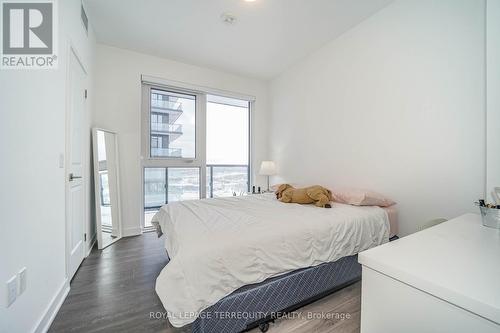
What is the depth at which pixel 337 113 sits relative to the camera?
9.86ft

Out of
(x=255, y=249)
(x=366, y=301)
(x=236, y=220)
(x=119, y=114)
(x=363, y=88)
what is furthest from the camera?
(x=119, y=114)

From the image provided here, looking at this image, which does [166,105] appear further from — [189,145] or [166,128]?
[189,145]

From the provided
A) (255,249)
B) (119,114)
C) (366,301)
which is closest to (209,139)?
(119,114)

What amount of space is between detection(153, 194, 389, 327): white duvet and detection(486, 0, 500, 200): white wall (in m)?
0.84

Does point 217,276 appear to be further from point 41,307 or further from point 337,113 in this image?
point 337,113

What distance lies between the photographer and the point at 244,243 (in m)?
1.37

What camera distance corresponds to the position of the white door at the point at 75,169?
6.33 ft

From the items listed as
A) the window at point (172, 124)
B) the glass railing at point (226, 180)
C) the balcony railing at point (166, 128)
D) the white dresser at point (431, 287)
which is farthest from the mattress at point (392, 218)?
the balcony railing at point (166, 128)

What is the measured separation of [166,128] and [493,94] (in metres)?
3.92

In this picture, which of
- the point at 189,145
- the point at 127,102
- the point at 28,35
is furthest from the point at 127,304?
the point at 127,102

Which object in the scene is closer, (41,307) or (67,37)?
(41,307)

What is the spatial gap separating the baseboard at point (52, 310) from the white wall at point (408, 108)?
3.12 m

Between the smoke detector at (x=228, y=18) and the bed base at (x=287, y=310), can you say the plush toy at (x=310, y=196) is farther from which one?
the smoke detector at (x=228, y=18)

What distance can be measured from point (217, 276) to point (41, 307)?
124 centimetres
